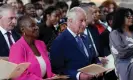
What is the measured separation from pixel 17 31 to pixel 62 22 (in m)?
3.00

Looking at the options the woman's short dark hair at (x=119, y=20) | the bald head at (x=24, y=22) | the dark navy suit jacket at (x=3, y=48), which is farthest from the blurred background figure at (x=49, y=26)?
the bald head at (x=24, y=22)

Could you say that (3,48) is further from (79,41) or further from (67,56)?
(79,41)

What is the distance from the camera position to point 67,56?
651cm

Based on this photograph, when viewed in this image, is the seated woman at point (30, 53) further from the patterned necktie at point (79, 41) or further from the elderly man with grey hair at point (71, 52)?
the patterned necktie at point (79, 41)

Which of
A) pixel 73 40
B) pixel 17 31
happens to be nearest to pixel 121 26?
pixel 73 40

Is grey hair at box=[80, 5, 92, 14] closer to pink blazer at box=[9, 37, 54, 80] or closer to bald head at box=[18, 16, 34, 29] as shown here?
bald head at box=[18, 16, 34, 29]

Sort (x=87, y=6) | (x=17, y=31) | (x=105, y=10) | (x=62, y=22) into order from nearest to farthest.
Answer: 1. (x=17, y=31)
2. (x=87, y=6)
3. (x=62, y=22)
4. (x=105, y=10)

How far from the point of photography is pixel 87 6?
8.60 meters

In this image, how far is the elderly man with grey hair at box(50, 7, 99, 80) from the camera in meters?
6.48

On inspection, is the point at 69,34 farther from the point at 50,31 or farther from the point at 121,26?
the point at 50,31

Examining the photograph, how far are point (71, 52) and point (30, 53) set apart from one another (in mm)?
707

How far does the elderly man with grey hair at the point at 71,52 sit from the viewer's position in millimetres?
6480

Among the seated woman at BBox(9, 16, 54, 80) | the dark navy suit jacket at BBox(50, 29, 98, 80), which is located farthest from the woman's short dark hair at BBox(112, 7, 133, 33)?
the seated woman at BBox(9, 16, 54, 80)

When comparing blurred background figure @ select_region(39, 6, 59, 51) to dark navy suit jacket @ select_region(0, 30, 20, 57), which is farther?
blurred background figure @ select_region(39, 6, 59, 51)
